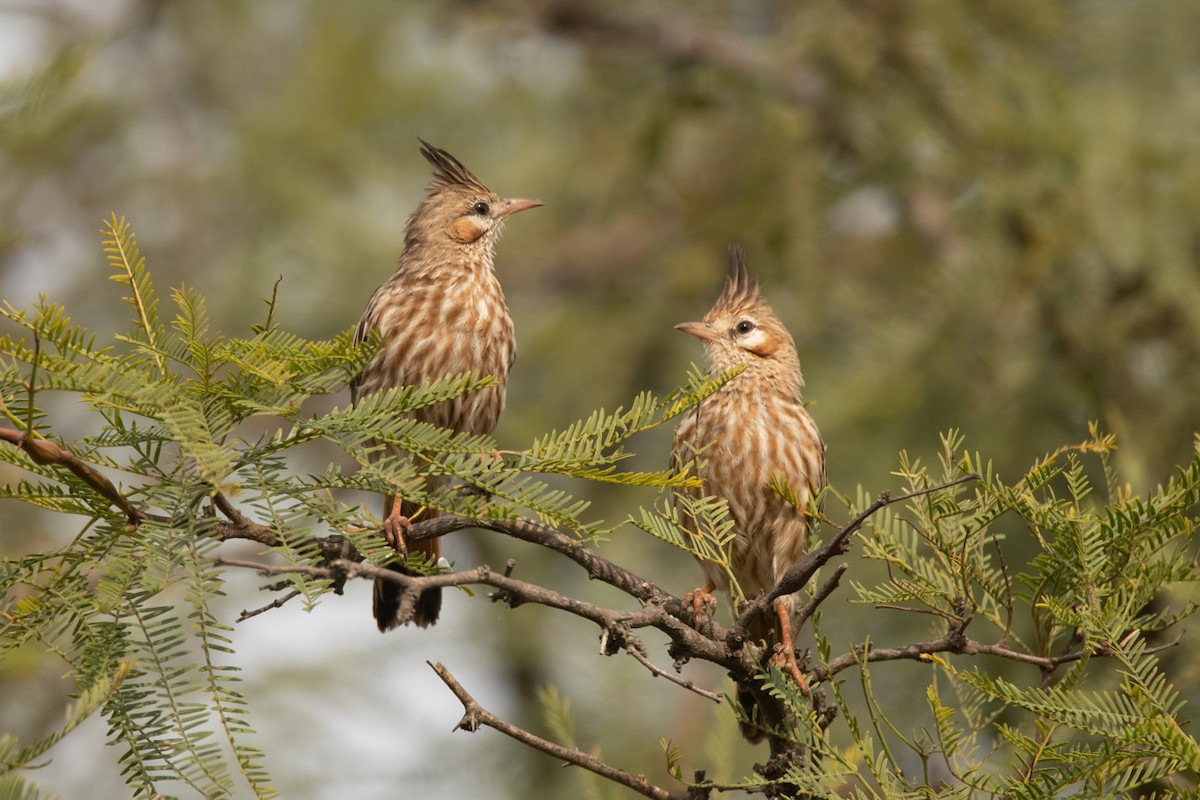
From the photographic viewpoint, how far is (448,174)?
6078 millimetres

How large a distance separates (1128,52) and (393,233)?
5.73 m

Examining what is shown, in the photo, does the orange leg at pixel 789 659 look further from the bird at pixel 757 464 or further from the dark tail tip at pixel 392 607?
the dark tail tip at pixel 392 607

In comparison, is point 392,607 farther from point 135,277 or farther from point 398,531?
point 135,277

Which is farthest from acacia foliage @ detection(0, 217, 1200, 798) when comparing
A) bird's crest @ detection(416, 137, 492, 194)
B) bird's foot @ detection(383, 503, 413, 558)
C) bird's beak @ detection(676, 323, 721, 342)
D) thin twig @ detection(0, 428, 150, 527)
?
bird's crest @ detection(416, 137, 492, 194)

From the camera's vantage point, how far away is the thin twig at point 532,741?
9.32 ft

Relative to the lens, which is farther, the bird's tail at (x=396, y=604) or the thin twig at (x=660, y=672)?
the bird's tail at (x=396, y=604)

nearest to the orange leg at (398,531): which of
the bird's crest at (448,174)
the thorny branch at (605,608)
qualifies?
the thorny branch at (605,608)

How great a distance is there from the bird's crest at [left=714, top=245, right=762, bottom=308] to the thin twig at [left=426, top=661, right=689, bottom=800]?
121 inches

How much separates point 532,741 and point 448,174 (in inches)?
138

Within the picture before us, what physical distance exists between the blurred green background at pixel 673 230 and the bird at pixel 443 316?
1369mm

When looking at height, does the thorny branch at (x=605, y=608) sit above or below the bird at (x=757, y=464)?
below

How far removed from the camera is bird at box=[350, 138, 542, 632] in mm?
5160

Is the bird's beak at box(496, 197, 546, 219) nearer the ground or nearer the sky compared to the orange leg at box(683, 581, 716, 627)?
nearer the sky

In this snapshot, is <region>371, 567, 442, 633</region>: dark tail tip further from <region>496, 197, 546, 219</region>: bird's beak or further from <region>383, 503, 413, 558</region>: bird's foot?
<region>496, 197, 546, 219</region>: bird's beak
